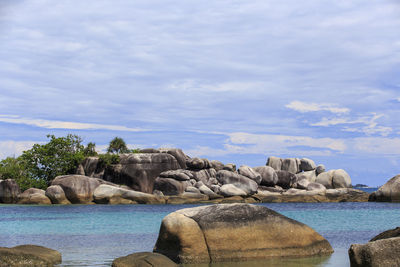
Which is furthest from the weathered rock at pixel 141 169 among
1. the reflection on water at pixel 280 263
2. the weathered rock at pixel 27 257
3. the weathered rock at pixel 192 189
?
the reflection on water at pixel 280 263

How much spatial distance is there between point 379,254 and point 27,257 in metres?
8.01

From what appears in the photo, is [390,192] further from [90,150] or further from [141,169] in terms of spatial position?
[90,150]

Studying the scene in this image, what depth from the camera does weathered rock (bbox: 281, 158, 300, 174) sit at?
65.4 m

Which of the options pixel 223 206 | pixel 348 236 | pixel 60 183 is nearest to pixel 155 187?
pixel 60 183

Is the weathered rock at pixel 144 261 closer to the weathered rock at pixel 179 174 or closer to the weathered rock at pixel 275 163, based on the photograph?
the weathered rock at pixel 179 174

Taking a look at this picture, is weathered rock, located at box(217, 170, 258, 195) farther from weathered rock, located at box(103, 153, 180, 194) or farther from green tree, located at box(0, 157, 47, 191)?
green tree, located at box(0, 157, 47, 191)

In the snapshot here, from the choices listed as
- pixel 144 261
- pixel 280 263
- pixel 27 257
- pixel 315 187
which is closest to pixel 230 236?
pixel 280 263

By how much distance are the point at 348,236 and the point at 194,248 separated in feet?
29.6

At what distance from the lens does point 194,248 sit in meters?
12.2

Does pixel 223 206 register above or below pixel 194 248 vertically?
above

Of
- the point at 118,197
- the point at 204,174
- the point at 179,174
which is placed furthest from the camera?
the point at 204,174

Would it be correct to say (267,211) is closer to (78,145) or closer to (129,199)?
(129,199)

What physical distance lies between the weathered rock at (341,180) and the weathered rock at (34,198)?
1366 inches

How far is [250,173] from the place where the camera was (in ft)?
185
